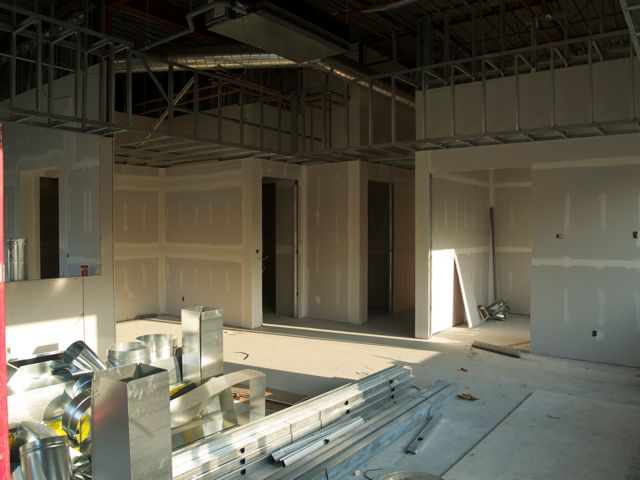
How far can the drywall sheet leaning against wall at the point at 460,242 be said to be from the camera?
781 centimetres

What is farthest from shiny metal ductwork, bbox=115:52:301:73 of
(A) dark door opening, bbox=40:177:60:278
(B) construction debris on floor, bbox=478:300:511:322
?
(B) construction debris on floor, bbox=478:300:511:322

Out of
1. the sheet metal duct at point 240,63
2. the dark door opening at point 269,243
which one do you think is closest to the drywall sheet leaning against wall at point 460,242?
the sheet metal duct at point 240,63

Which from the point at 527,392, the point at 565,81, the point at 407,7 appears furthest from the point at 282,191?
the point at 527,392

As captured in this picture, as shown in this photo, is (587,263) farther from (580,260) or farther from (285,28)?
(285,28)

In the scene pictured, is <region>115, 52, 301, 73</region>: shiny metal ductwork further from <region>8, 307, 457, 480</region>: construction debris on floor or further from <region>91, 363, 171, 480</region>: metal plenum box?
<region>91, 363, 171, 480</region>: metal plenum box

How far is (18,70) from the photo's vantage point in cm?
819

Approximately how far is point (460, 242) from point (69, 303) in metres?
5.85

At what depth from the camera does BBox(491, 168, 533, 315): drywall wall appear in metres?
9.59

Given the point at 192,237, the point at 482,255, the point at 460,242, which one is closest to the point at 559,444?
the point at 460,242

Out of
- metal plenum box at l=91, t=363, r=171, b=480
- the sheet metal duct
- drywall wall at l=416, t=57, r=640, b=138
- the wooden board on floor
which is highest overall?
the sheet metal duct

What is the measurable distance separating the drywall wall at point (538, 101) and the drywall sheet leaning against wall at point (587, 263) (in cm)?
63

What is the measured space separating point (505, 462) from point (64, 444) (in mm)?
2833

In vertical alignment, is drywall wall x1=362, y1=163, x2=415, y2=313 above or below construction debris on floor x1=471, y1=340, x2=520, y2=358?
above

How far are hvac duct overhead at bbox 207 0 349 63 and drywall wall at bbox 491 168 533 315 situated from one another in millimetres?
5803
